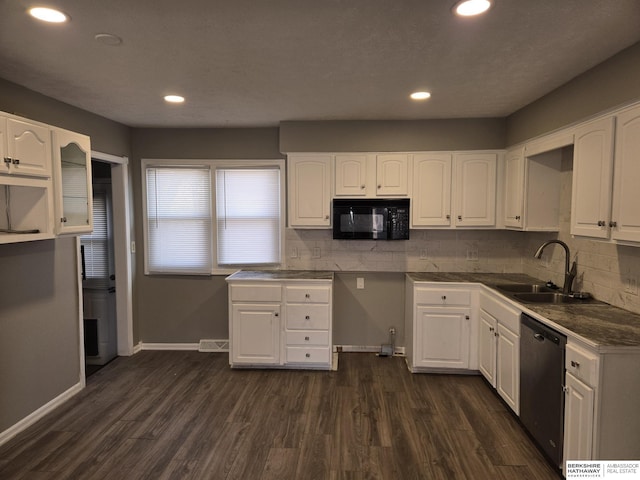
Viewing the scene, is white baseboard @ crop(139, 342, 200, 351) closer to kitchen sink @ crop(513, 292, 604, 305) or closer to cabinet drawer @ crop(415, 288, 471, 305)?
cabinet drawer @ crop(415, 288, 471, 305)

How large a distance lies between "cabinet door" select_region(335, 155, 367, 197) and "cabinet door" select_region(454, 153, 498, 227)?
36.5 inches

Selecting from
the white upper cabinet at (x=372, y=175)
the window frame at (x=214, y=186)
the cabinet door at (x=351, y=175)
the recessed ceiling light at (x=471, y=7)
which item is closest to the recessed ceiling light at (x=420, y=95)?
the white upper cabinet at (x=372, y=175)

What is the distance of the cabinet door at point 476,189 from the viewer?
3844 millimetres

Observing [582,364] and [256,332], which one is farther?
[256,332]

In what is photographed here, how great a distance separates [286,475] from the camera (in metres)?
2.33

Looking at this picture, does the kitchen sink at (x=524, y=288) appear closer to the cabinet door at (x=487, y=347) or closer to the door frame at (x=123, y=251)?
the cabinet door at (x=487, y=347)

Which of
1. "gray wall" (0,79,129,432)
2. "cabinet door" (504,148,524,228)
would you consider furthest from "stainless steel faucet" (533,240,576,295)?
"gray wall" (0,79,129,432)

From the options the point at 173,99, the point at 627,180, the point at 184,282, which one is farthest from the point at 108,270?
the point at 627,180

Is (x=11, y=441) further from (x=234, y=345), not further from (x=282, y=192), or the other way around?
(x=282, y=192)

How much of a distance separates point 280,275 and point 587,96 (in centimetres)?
291

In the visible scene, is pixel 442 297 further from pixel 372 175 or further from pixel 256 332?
pixel 256 332

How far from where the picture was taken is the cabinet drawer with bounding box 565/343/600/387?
6.38ft

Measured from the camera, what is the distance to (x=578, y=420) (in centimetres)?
206

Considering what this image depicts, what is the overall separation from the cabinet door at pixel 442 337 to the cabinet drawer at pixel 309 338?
0.88 meters
